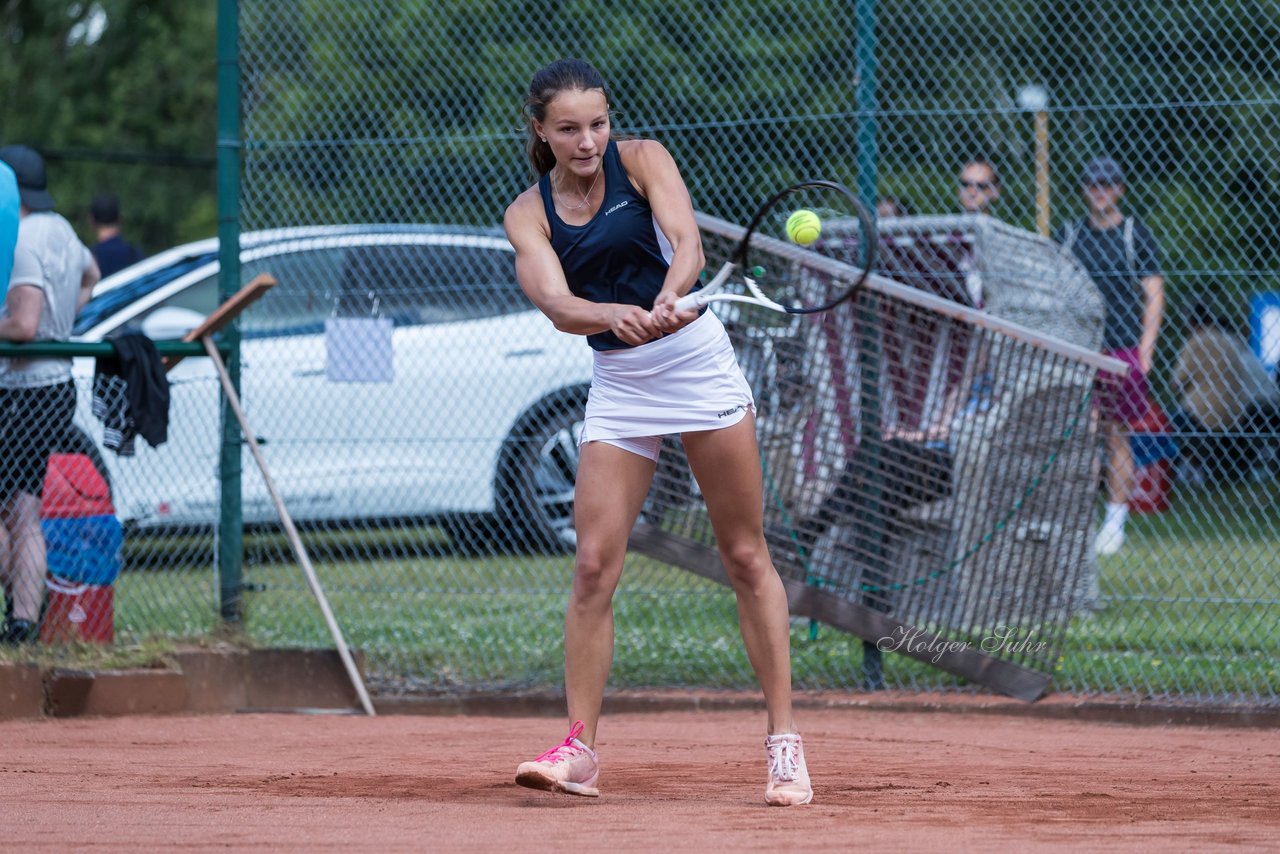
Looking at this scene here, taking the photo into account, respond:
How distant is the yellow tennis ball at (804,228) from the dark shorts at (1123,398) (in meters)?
2.03

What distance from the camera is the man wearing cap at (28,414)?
6.59 metres

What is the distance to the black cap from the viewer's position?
6.88m

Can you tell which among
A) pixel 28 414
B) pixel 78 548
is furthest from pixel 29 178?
pixel 78 548

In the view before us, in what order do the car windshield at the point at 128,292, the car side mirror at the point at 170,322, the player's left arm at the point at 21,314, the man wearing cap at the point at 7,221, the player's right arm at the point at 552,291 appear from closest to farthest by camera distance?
the player's right arm at the point at 552,291, the man wearing cap at the point at 7,221, the player's left arm at the point at 21,314, the car side mirror at the point at 170,322, the car windshield at the point at 128,292

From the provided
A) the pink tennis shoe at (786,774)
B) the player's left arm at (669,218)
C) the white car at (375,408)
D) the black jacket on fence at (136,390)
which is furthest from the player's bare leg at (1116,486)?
the black jacket on fence at (136,390)

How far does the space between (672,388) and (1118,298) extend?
2.99m

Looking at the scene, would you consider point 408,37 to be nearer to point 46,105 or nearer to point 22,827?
point 22,827

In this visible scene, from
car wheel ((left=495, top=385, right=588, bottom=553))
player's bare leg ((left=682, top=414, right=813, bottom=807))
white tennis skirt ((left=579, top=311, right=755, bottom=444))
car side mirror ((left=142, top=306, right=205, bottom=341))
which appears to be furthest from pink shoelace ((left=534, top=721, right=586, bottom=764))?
car side mirror ((left=142, top=306, right=205, bottom=341))

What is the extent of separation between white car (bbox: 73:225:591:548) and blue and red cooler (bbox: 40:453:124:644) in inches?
14.7

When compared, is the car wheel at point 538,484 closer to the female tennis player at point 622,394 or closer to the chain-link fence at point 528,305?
the chain-link fence at point 528,305

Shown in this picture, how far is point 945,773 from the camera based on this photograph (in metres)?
4.86

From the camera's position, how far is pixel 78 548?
6.71 meters

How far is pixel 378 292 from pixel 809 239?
3.09 meters

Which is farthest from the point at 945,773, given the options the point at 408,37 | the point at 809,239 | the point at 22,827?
the point at 408,37
